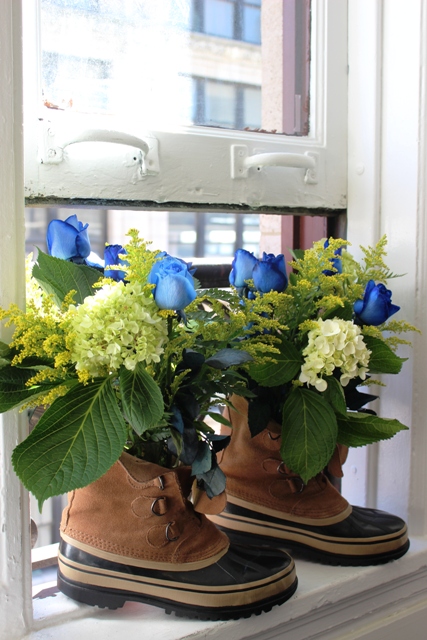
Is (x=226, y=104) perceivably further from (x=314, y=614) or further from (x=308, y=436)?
(x=314, y=614)

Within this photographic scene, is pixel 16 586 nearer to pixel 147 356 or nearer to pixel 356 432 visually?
pixel 147 356

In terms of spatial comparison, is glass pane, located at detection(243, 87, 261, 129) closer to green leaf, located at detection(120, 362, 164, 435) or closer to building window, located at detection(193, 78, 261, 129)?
building window, located at detection(193, 78, 261, 129)

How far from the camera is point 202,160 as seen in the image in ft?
3.40

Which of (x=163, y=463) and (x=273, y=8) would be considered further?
(x=273, y=8)

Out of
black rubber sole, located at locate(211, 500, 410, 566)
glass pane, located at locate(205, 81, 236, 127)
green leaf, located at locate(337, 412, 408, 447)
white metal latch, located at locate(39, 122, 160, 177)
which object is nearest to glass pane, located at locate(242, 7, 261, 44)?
glass pane, located at locate(205, 81, 236, 127)

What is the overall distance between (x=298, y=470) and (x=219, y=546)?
5.4 inches

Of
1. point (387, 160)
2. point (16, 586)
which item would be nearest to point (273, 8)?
point (387, 160)

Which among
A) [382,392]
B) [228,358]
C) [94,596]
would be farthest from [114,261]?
[382,392]

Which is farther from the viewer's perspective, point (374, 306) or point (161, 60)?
point (161, 60)

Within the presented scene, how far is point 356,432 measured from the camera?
0.88 m

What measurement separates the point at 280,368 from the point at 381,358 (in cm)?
17

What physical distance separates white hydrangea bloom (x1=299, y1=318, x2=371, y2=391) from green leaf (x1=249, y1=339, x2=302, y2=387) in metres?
0.01

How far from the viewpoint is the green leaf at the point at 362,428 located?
0.87 meters

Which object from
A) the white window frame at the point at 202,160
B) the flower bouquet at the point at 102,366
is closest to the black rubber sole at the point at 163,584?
the flower bouquet at the point at 102,366
